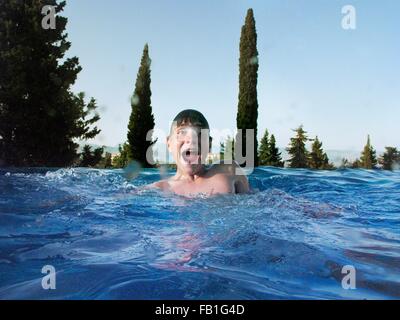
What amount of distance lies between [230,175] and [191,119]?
89cm

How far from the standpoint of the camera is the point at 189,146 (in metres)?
4.33

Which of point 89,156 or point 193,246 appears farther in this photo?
point 89,156

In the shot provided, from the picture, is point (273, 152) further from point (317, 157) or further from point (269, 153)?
point (317, 157)

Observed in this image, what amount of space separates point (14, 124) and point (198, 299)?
15962mm

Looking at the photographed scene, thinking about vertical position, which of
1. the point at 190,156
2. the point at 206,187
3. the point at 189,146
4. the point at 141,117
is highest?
the point at 141,117

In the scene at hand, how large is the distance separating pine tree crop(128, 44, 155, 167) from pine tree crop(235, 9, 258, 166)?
5.01 m

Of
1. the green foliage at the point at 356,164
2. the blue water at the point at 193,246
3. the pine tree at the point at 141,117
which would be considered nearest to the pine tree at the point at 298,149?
the green foliage at the point at 356,164

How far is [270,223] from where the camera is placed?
3.78 meters

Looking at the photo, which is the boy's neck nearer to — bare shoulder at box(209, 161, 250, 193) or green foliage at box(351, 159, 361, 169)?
bare shoulder at box(209, 161, 250, 193)

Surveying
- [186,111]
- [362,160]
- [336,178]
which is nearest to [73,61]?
[336,178]

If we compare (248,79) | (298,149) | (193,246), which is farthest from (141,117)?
(193,246)

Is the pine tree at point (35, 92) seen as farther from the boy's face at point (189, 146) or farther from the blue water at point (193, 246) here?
the boy's face at point (189, 146)

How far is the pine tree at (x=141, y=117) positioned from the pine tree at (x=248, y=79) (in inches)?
197
